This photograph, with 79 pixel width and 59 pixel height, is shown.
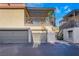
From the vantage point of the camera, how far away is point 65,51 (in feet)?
5.86

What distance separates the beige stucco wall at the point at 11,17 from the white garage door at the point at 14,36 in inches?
2.5

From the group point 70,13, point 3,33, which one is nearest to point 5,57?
point 3,33

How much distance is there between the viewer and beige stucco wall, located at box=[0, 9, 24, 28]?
182 cm

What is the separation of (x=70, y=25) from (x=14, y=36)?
0.61 metres

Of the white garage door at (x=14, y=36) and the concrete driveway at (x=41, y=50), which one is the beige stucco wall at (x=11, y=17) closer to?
the white garage door at (x=14, y=36)

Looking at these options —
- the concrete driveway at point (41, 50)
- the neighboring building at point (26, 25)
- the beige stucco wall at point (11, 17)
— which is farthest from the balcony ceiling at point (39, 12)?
the concrete driveway at point (41, 50)

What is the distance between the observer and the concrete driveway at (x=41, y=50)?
5.74 feet

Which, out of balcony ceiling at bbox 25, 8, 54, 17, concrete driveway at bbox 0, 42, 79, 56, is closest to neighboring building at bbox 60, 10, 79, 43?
concrete driveway at bbox 0, 42, 79, 56

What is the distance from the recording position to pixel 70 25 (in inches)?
73.7

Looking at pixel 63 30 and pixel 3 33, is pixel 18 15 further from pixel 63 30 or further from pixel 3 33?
pixel 63 30

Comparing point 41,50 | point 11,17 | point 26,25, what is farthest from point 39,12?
point 41,50

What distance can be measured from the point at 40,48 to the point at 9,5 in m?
0.53

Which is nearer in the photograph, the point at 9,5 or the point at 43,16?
the point at 9,5

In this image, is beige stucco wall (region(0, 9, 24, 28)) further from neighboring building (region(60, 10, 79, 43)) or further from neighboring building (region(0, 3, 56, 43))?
neighboring building (region(60, 10, 79, 43))
